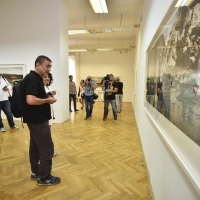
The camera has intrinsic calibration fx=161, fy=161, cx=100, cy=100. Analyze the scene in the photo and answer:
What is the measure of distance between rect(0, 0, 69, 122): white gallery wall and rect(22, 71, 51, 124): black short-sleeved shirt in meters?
3.06

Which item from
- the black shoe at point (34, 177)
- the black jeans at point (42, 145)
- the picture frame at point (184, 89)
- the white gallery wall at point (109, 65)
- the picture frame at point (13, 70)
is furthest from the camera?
the white gallery wall at point (109, 65)

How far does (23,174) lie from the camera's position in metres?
2.23

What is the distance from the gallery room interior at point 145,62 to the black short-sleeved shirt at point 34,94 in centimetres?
110

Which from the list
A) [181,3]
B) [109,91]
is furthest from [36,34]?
[181,3]

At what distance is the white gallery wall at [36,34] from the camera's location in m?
4.64

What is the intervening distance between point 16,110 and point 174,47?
181 centimetres

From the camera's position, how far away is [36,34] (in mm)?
4766

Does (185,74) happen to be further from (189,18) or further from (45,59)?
(45,59)

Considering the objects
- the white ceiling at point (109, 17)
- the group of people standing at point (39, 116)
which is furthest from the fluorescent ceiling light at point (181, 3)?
the white ceiling at point (109, 17)

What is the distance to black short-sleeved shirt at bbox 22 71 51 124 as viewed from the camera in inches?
66.8

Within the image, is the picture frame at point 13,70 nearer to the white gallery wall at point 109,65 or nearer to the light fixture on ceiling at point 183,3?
the light fixture on ceiling at point 183,3

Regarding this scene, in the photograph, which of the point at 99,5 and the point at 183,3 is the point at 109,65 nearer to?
the point at 99,5

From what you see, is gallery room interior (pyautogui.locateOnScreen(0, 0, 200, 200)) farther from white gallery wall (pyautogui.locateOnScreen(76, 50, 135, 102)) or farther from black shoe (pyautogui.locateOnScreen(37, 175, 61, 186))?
black shoe (pyautogui.locateOnScreen(37, 175, 61, 186))

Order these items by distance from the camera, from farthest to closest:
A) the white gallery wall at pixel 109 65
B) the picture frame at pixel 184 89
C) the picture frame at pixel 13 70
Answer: the white gallery wall at pixel 109 65, the picture frame at pixel 13 70, the picture frame at pixel 184 89
